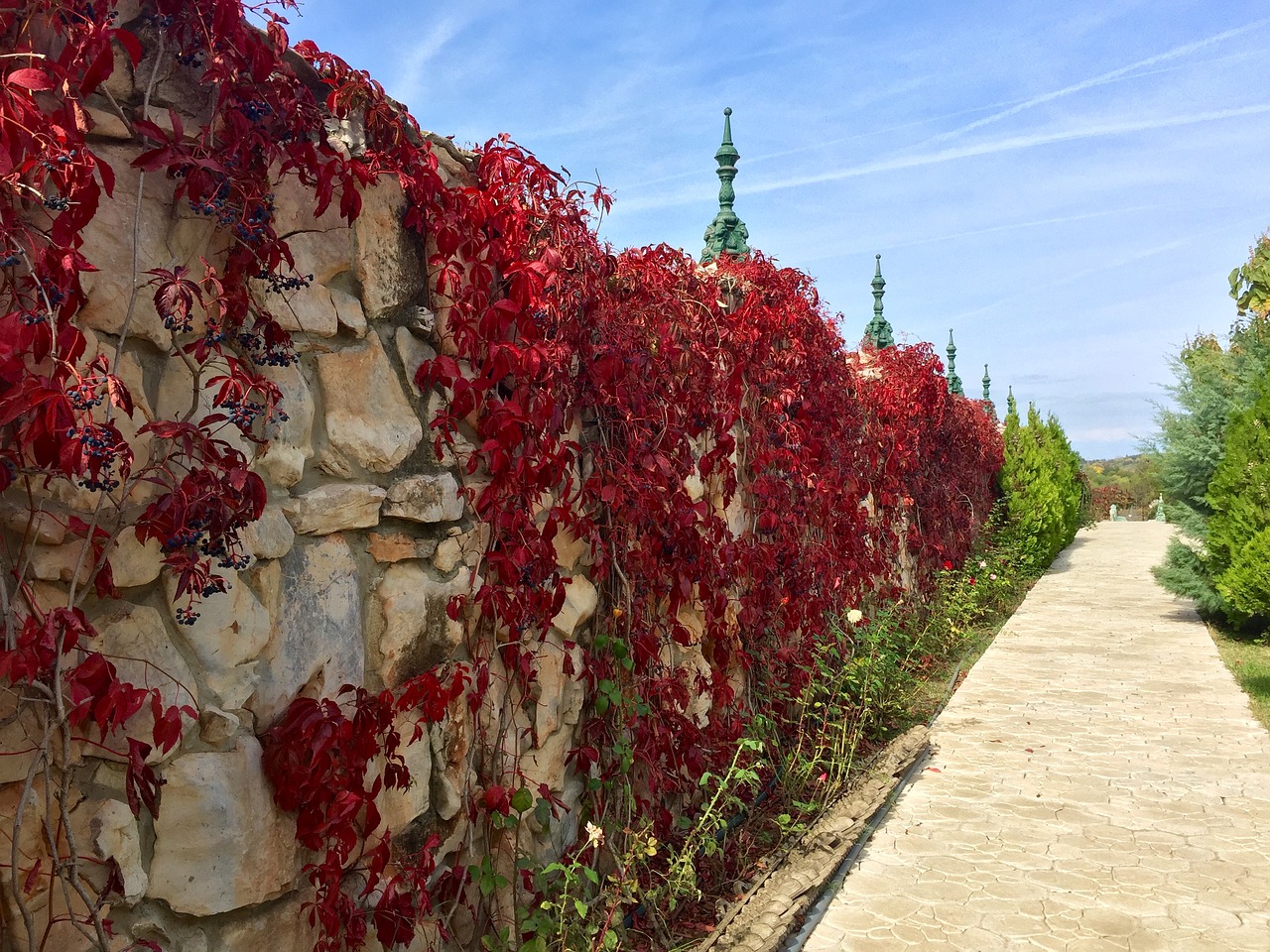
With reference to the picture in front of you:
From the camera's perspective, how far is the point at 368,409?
221 cm

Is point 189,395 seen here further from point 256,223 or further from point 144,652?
point 144,652

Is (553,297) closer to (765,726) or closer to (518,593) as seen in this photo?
(518,593)

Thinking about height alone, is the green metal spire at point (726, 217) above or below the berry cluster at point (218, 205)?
above

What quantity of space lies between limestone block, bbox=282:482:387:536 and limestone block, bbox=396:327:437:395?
0.31 m

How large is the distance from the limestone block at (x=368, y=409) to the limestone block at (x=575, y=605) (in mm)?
766

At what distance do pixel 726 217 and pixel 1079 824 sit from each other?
389cm

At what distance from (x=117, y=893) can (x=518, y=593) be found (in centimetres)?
120

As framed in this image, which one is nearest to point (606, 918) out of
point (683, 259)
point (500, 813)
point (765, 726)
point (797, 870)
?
A: point (500, 813)

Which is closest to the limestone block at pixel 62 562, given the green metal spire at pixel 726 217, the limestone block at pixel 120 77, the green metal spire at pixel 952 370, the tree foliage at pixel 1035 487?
the limestone block at pixel 120 77

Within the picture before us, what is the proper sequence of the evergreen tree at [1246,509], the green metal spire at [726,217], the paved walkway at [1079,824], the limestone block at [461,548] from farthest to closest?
1. the evergreen tree at [1246,509]
2. the green metal spire at [726,217]
3. the paved walkway at [1079,824]
4. the limestone block at [461,548]

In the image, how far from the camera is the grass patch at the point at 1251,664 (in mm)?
6368

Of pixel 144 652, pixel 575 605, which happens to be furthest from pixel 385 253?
pixel 575 605

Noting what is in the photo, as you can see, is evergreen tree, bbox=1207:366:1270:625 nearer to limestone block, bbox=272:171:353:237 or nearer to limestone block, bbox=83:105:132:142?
limestone block, bbox=272:171:353:237

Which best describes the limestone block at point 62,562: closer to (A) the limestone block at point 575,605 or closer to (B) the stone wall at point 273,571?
(B) the stone wall at point 273,571
